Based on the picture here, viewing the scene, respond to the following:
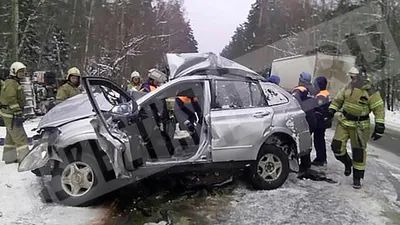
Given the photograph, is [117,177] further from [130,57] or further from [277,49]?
[277,49]

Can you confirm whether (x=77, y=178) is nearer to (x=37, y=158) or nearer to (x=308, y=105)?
(x=37, y=158)

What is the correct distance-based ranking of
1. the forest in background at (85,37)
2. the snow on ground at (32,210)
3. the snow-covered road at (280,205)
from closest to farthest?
the snow on ground at (32,210)
the snow-covered road at (280,205)
the forest in background at (85,37)

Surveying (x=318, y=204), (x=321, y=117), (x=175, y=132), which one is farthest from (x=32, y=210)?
(x=321, y=117)

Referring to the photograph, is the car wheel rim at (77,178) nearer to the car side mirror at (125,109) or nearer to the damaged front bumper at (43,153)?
the damaged front bumper at (43,153)

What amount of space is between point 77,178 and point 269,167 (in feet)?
8.83

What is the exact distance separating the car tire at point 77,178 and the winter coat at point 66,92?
2.42 meters

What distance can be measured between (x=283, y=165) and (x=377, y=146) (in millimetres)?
6090

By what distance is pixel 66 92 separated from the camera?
7.77m

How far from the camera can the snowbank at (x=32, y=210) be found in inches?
195

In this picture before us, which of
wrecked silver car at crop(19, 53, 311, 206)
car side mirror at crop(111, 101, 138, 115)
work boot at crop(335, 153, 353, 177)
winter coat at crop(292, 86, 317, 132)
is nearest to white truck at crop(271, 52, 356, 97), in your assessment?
winter coat at crop(292, 86, 317, 132)

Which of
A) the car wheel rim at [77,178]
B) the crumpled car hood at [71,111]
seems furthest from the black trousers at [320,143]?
the car wheel rim at [77,178]

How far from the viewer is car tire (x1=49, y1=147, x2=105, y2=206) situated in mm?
5441

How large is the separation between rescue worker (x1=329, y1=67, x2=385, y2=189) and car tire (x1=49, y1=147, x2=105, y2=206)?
3.62 m

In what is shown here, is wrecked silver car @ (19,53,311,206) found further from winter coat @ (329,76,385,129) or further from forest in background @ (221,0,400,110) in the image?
forest in background @ (221,0,400,110)
